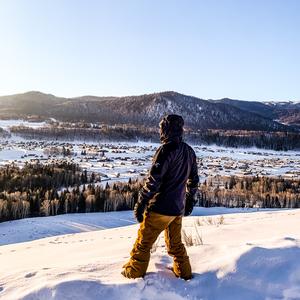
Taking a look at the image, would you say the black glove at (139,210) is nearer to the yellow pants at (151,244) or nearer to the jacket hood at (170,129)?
the yellow pants at (151,244)

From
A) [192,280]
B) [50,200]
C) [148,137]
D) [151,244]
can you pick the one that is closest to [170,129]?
[151,244]

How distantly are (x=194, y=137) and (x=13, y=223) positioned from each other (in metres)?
140

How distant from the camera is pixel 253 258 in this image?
612 cm

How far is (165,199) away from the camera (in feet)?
19.9

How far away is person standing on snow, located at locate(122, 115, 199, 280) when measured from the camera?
19.5 ft

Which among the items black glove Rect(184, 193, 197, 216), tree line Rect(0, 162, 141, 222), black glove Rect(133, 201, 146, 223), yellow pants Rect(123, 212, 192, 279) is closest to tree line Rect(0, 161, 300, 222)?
tree line Rect(0, 162, 141, 222)

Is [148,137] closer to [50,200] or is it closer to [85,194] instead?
[85,194]

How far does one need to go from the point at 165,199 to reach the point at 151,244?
65cm

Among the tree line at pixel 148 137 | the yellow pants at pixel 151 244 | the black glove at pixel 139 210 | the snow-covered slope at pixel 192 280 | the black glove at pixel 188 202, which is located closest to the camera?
the snow-covered slope at pixel 192 280

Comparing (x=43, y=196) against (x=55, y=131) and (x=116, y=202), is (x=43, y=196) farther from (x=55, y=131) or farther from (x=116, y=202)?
(x=55, y=131)

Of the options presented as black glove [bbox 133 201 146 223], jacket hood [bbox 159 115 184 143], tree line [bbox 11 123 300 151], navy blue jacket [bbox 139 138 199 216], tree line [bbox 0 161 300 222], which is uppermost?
jacket hood [bbox 159 115 184 143]

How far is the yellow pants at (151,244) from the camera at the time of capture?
5906 mm

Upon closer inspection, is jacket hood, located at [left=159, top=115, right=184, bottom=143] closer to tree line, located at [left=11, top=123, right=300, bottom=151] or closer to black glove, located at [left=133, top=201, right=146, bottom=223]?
black glove, located at [left=133, top=201, right=146, bottom=223]

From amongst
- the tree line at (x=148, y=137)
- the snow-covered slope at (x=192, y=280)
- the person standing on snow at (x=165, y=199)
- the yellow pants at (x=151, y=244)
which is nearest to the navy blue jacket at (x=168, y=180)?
the person standing on snow at (x=165, y=199)
